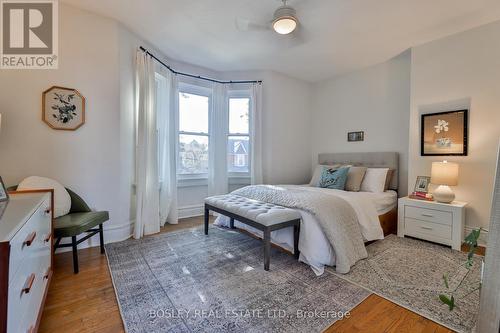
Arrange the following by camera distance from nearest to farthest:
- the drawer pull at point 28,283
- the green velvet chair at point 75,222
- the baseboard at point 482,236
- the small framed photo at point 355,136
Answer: the drawer pull at point 28,283, the green velvet chair at point 75,222, the baseboard at point 482,236, the small framed photo at point 355,136

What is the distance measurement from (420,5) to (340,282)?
292 centimetres

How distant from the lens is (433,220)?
2.80 metres

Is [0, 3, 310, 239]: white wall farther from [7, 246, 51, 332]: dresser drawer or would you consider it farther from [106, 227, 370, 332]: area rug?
[7, 246, 51, 332]: dresser drawer

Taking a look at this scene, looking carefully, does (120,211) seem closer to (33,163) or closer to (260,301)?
(33,163)

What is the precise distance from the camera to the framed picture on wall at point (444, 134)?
285 cm

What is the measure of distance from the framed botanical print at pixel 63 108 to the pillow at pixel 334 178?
3408 millimetres

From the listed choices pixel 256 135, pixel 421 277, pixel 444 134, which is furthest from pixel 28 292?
pixel 444 134

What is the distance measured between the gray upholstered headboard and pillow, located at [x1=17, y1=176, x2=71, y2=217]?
4175mm

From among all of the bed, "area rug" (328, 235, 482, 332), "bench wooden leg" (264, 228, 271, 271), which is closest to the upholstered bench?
"bench wooden leg" (264, 228, 271, 271)

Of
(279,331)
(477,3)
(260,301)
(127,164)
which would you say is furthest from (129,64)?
(477,3)

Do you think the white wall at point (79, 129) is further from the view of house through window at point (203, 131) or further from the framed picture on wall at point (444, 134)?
the framed picture on wall at point (444, 134)

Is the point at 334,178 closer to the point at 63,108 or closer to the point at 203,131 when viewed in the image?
the point at 203,131

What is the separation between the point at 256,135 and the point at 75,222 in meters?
3.04

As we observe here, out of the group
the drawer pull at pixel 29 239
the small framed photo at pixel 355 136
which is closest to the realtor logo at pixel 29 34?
the drawer pull at pixel 29 239
